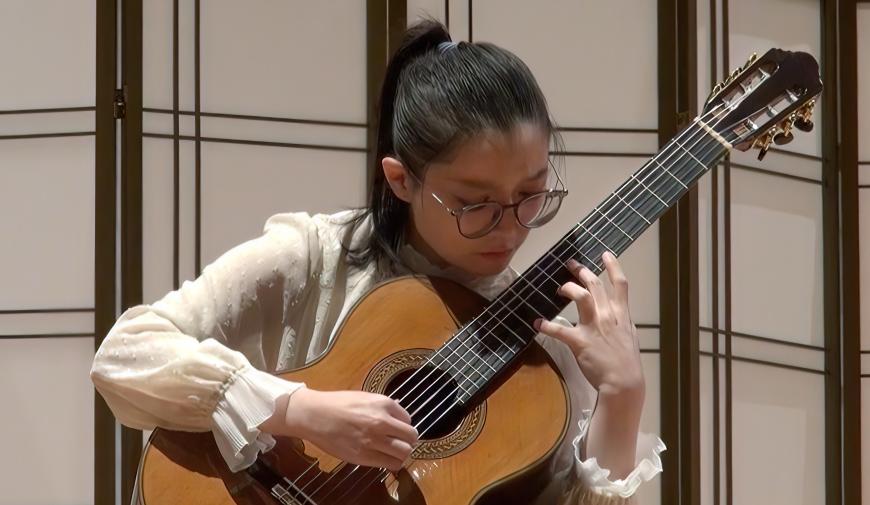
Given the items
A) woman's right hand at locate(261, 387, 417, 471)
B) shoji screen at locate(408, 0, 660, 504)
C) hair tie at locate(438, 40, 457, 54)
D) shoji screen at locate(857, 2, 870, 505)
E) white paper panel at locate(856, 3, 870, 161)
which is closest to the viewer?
woman's right hand at locate(261, 387, 417, 471)

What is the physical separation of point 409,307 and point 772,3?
2.45m

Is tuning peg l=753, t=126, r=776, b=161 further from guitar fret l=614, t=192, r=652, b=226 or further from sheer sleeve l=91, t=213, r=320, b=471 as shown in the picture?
sheer sleeve l=91, t=213, r=320, b=471

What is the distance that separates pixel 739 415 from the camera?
11.3 feet

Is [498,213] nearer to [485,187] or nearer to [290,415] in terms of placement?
[485,187]

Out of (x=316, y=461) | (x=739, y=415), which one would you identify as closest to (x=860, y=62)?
(x=739, y=415)

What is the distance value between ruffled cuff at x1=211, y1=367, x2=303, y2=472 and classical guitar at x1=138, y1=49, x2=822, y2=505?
2cm

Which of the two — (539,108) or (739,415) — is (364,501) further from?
(739,415)

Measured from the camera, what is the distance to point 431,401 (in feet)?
4.67

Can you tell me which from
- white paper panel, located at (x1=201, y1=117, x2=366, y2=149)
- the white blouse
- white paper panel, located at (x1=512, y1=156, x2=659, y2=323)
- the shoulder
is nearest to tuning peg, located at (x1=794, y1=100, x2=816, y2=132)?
the white blouse

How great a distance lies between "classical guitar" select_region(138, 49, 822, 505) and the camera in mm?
1353

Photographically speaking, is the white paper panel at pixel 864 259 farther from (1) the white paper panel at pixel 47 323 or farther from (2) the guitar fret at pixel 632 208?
(2) the guitar fret at pixel 632 208

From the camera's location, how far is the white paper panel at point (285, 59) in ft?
10.8

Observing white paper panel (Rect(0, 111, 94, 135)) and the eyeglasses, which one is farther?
white paper panel (Rect(0, 111, 94, 135))

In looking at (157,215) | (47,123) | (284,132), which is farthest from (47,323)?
(284,132)
